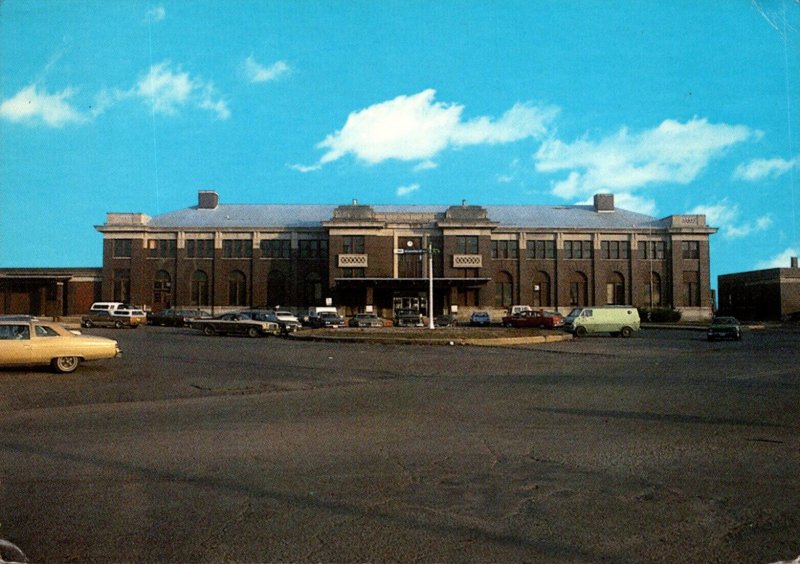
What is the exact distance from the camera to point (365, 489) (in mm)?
5746

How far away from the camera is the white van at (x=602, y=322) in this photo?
37.4m

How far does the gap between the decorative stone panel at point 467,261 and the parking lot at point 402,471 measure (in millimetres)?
54370

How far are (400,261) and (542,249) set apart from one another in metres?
17.2

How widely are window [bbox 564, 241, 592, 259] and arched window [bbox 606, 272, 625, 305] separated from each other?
3.89 meters

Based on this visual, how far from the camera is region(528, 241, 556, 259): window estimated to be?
7288 centimetres

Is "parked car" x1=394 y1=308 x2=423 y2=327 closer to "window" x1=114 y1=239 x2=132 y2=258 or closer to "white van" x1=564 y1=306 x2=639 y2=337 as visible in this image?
"white van" x1=564 y1=306 x2=639 y2=337

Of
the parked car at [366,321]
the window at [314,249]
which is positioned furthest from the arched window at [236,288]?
the parked car at [366,321]

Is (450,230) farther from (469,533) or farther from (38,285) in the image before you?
(469,533)

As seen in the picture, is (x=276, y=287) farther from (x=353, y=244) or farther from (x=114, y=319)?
(x=114, y=319)

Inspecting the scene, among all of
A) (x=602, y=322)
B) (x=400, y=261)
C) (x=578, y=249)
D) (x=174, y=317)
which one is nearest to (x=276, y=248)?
(x=400, y=261)

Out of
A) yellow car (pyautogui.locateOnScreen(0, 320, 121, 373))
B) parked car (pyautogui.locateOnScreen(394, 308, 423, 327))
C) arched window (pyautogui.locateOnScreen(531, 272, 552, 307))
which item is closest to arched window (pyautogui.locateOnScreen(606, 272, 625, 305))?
arched window (pyautogui.locateOnScreen(531, 272, 552, 307))

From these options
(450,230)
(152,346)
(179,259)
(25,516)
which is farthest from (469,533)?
(179,259)

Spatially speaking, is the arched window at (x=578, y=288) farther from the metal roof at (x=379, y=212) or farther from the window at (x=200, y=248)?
the window at (x=200, y=248)

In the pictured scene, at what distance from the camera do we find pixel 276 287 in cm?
7188
